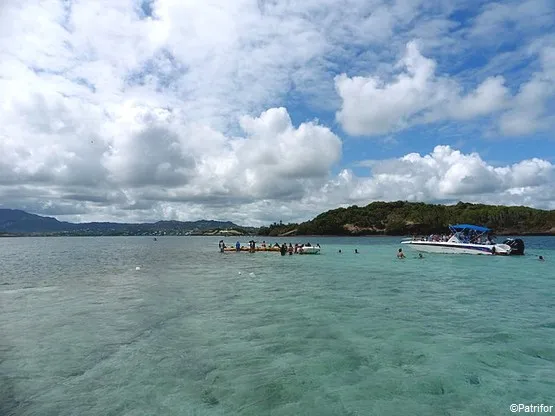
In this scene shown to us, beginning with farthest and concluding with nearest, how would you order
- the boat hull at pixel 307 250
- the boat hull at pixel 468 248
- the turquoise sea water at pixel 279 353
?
the boat hull at pixel 307 250 < the boat hull at pixel 468 248 < the turquoise sea water at pixel 279 353

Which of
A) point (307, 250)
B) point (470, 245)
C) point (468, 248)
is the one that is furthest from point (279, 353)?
point (307, 250)

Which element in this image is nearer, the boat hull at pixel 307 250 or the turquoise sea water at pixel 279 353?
the turquoise sea water at pixel 279 353

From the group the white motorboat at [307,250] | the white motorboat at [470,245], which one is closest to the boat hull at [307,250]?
the white motorboat at [307,250]

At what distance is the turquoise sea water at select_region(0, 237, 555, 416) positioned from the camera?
10.5m

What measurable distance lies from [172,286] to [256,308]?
12700mm

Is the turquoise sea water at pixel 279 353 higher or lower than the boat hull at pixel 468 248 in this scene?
lower

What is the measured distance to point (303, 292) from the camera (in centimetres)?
2828

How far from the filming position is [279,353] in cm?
1425

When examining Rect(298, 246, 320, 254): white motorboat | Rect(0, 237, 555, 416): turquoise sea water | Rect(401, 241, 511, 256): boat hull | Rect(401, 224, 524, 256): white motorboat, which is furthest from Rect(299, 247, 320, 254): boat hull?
Rect(0, 237, 555, 416): turquoise sea water

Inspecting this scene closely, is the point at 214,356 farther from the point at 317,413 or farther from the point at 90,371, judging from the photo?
the point at 317,413

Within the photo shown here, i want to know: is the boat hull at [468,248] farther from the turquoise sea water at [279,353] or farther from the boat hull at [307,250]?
the turquoise sea water at [279,353]

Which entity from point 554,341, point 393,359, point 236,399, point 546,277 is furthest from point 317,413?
point 546,277

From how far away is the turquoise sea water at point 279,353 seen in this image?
1052 cm

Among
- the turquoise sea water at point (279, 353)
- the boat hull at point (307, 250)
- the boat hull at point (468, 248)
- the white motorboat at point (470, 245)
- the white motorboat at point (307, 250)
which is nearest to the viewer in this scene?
the turquoise sea water at point (279, 353)
